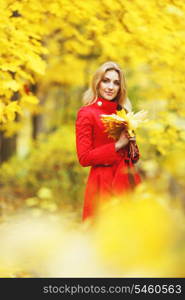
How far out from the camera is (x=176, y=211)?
189 centimetres

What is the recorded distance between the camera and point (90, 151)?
3252 millimetres

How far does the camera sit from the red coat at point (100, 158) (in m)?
3.24

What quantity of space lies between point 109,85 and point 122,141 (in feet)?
1.89

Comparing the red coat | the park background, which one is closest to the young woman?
the red coat

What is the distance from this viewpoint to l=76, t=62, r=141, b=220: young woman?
10.6ft

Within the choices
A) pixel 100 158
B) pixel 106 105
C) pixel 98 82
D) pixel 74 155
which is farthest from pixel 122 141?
pixel 74 155

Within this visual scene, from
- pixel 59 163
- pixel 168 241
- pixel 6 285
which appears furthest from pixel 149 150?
pixel 168 241

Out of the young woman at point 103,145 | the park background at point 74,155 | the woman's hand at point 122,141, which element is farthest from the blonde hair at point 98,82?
the park background at point 74,155

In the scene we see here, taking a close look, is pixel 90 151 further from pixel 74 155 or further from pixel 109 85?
pixel 74 155

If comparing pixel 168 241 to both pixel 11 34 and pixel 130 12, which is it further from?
pixel 130 12

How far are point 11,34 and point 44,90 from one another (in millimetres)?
7988

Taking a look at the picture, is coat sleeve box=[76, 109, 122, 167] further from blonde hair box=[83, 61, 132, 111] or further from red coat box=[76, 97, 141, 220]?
blonde hair box=[83, 61, 132, 111]

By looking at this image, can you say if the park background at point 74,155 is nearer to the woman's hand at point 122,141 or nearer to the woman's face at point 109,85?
the woman's hand at point 122,141

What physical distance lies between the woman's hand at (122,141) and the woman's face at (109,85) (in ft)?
1.63
